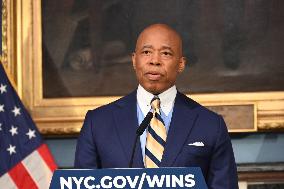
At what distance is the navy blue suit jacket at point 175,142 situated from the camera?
7.72ft

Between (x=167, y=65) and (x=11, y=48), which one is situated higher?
(x=11, y=48)

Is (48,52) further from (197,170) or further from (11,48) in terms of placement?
(197,170)

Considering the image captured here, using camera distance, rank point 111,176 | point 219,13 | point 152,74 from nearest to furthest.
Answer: point 111,176 < point 152,74 < point 219,13

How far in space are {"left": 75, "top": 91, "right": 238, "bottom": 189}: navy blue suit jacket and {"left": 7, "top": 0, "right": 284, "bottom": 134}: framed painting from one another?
2228 mm

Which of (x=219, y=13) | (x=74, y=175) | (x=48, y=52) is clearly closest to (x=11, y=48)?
(x=48, y=52)

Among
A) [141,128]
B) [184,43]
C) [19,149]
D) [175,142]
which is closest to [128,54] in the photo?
[184,43]

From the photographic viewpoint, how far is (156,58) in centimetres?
237

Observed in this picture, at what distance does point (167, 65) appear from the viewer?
7.88ft

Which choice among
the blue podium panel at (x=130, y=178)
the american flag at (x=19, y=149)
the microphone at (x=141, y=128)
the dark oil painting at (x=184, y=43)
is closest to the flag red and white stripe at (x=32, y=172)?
the american flag at (x=19, y=149)

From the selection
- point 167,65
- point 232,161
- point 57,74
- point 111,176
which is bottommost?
point 111,176

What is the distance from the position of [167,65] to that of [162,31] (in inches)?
5.3

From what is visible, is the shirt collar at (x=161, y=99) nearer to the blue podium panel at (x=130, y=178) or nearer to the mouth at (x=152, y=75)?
the mouth at (x=152, y=75)

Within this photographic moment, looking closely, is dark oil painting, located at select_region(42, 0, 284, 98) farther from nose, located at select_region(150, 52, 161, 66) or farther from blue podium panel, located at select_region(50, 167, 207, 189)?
blue podium panel, located at select_region(50, 167, 207, 189)

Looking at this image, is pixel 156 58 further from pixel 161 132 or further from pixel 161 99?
pixel 161 132
